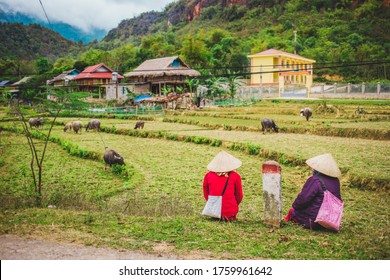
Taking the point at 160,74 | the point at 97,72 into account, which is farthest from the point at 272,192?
the point at 97,72

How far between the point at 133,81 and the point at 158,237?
15871 mm

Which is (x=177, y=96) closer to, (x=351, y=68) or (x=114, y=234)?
(x=351, y=68)

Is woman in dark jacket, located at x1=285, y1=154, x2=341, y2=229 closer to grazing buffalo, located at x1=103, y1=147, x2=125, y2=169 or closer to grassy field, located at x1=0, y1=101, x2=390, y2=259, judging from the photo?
grassy field, located at x1=0, y1=101, x2=390, y2=259

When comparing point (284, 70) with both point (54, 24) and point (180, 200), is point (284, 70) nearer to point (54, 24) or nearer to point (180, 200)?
point (54, 24)

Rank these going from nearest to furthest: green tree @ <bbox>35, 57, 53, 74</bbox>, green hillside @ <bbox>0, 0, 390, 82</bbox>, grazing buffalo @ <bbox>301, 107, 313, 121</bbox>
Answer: green hillside @ <bbox>0, 0, 390, 82</bbox>, grazing buffalo @ <bbox>301, 107, 313, 121</bbox>, green tree @ <bbox>35, 57, 53, 74</bbox>

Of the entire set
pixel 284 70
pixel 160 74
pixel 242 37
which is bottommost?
pixel 284 70

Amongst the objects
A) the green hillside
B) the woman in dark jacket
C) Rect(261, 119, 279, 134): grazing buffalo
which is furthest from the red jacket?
Rect(261, 119, 279, 134): grazing buffalo

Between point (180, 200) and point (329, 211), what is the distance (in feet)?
8.86

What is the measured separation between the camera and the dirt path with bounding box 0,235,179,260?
355 cm

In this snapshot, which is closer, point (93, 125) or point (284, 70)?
point (284, 70)

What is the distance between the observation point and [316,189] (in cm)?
385

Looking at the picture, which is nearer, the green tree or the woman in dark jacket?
the woman in dark jacket

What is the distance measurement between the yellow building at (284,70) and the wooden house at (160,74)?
3.92 metres

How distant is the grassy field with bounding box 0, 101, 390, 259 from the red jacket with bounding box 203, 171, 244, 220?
0.20 metres
